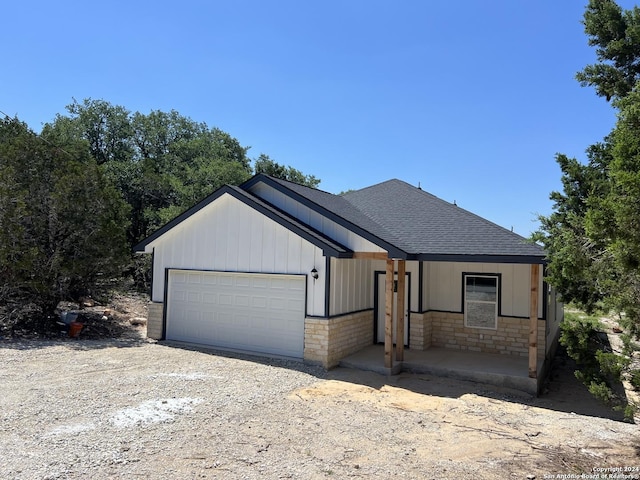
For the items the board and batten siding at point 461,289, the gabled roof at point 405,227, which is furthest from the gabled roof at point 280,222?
the board and batten siding at point 461,289

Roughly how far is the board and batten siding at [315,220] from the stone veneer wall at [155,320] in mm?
4188

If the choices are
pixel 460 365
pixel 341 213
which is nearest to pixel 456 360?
pixel 460 365

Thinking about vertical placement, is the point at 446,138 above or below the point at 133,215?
above

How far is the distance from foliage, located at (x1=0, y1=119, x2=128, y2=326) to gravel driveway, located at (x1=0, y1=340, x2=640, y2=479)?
3829 mm

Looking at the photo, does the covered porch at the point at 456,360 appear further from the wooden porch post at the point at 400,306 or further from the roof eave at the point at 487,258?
the roof eave at the point at 487,258

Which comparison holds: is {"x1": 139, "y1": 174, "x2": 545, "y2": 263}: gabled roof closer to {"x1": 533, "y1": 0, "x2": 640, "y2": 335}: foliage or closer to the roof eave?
the roof eave

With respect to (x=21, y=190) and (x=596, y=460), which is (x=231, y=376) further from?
(x=21, y=190)

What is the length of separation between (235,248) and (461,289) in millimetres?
6029

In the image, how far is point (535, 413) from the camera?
742cm

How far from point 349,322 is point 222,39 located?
8929 mm

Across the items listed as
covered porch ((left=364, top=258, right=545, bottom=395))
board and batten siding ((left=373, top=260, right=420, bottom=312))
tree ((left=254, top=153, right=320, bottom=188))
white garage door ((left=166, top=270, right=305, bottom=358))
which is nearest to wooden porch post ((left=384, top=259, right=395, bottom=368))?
covered porch ((left=364, top=258, right=545, bottom=395))

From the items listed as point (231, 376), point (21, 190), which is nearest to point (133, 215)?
point (21, 190)

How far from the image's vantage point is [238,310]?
11453mm

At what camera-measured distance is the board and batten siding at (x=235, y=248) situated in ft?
34.0
